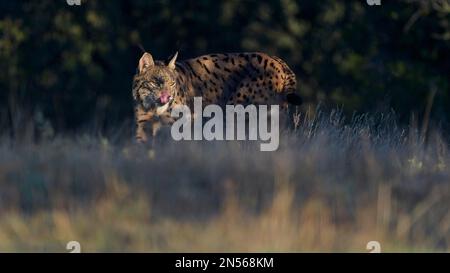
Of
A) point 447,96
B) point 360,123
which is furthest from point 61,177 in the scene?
point 447,96

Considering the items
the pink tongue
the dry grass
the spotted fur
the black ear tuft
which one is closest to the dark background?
the spotted fur

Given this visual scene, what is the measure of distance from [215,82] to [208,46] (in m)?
9.40

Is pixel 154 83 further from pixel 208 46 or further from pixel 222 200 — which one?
pixel 208 46

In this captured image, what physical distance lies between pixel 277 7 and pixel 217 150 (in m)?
→ 13.2

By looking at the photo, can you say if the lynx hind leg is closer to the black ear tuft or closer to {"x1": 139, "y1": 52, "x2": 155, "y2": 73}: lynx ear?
the black ear tuft

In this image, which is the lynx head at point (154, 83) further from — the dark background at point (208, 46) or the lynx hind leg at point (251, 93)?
the dark background at point (208, 46)

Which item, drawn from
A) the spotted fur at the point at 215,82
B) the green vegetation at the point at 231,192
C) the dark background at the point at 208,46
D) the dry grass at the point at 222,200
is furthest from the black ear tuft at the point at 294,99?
the dark background at the point at 208,46

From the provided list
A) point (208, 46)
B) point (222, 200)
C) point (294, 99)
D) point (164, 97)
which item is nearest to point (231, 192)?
point (222, 200)

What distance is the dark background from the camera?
20.5 metres

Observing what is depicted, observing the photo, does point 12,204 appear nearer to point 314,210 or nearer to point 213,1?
point 314,210

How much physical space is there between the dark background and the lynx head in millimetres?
7990

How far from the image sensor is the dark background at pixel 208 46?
20.5 meters

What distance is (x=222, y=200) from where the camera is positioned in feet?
24.3

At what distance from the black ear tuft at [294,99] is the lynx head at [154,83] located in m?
1.31
